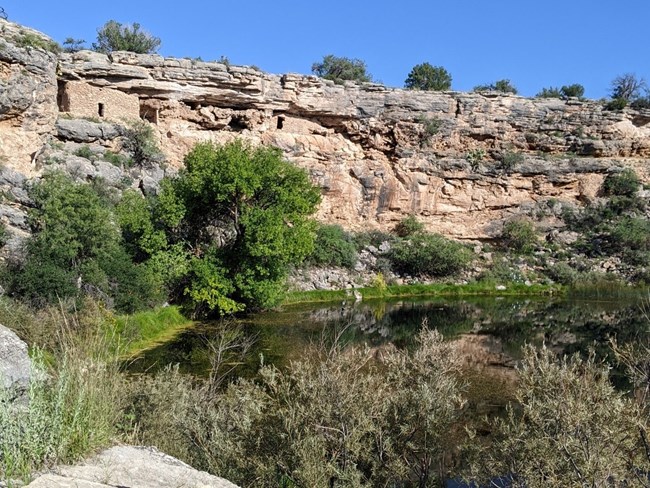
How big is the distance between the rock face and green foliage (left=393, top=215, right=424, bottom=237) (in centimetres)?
3577

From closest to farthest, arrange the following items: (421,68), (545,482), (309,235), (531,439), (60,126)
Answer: (545,482) → (531,439) → (309,235) → (60,126) → (421,68)

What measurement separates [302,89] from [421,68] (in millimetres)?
17444

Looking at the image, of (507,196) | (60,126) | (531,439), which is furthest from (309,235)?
(507,196)

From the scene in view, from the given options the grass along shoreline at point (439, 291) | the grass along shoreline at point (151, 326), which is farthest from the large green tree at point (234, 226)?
the grass along shoreline at point (439, 291)

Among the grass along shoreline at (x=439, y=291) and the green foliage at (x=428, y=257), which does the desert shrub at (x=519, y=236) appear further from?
the green foliage at (x=428, y=257)

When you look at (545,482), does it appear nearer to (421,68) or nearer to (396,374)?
(396,374)

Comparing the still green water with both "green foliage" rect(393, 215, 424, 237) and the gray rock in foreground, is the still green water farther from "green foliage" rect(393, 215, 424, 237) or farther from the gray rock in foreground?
the gray rock in foreground

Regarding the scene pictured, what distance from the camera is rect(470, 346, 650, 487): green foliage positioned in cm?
542

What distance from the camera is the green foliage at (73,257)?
17312 millimetres

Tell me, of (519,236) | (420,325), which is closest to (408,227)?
(519,236)

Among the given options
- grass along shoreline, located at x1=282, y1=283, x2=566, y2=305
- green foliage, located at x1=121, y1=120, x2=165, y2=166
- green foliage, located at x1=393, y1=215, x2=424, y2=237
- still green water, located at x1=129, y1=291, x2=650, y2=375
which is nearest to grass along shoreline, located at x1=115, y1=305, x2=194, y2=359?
still green water, located at x1=129, y1=291, x2=650, y2=375

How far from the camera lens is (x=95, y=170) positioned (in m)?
27.2

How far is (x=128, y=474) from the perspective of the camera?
11.9 feet

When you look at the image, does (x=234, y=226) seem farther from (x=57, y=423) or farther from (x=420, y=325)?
(x=57, y=423)
